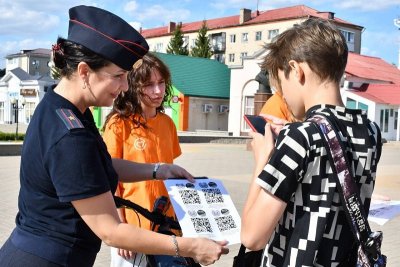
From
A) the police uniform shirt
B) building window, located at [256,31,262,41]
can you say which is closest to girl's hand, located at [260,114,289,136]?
the police uniform shirt

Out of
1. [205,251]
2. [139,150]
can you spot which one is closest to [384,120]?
[139,150]

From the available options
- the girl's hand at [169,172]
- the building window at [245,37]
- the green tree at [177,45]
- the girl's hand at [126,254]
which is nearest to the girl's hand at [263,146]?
the girl's hand at [169,172]

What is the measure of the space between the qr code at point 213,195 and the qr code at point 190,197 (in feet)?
0.17

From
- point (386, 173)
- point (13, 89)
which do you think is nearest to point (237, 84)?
point (386, 173)

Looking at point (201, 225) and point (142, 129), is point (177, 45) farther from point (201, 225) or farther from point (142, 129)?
point (201, 225)

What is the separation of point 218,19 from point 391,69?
36761 millimetres

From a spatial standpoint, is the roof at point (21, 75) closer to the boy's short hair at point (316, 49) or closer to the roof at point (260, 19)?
the roof at point (260, 19)

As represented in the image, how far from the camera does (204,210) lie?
2324 millimetres

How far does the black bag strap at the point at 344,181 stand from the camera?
1.71 m

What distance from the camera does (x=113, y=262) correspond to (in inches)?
115

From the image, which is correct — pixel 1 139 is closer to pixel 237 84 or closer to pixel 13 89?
pixel 237 84

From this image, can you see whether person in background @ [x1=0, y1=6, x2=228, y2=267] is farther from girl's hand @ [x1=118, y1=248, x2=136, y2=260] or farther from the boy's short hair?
girl's hand @ [x1=118, y1=248, x2=136, y2=260]

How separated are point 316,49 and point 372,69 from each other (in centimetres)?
3951

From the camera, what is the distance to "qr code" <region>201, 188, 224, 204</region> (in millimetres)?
2414
